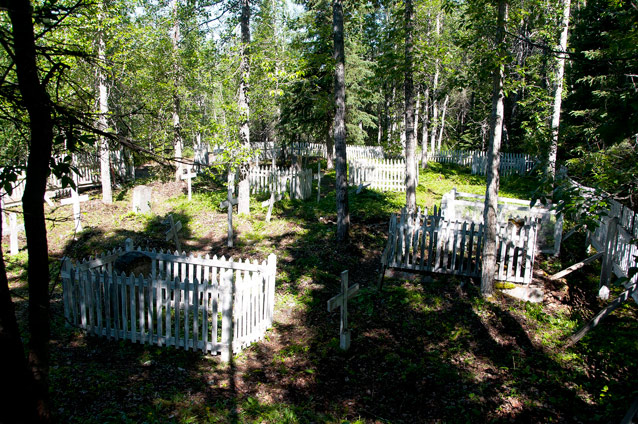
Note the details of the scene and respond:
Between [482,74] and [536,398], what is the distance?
6006mm

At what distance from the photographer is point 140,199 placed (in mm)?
15367

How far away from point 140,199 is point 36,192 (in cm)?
1253

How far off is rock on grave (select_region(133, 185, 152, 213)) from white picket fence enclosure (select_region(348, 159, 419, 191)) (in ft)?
32.5

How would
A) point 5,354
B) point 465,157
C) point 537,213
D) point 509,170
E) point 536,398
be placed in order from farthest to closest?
point 465,157 < point 509,170 < point 537,213 < point 536,398 < point 5,354

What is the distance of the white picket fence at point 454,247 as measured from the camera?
30.3ft

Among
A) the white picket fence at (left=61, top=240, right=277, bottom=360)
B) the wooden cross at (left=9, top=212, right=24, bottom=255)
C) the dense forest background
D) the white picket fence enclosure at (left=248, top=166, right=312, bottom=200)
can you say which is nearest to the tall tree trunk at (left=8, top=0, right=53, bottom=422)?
the dense forest background

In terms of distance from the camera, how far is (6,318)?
11.4 ft

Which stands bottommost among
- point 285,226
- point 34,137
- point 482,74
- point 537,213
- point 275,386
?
point 275,386

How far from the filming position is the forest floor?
5406mm

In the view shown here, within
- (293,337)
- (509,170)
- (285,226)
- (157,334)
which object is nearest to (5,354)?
(157,334)

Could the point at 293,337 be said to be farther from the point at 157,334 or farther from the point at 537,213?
the point at 537,213

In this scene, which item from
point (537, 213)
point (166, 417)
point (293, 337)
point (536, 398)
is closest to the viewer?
point (166, 417)

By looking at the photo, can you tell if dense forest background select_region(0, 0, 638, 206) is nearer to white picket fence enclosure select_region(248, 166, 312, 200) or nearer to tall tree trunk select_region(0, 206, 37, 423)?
tall tree trunk select_region(0, 206, 37, 423)

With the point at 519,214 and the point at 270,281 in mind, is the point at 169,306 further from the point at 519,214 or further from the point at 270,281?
the point at 519,214
